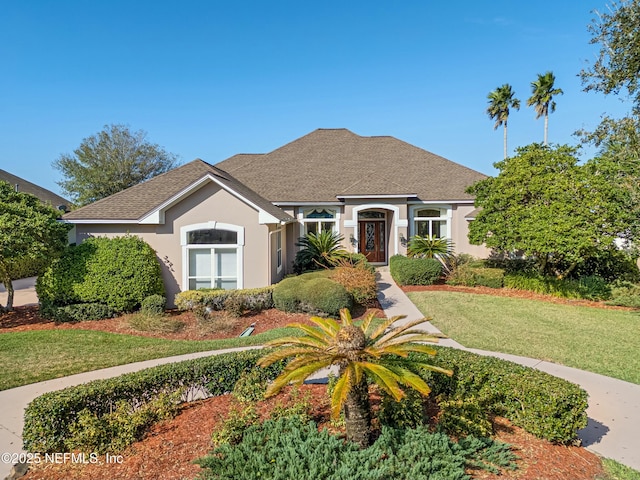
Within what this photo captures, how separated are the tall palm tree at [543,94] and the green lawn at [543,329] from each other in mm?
33884

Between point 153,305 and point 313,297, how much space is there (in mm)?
4950

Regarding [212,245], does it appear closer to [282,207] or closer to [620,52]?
[282,207]

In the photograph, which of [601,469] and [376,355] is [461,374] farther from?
[376,355]

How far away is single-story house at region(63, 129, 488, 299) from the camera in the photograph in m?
12.8

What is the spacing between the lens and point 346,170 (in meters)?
22.4

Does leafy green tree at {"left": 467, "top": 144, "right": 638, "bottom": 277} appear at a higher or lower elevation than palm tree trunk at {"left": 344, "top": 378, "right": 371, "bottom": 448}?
higher

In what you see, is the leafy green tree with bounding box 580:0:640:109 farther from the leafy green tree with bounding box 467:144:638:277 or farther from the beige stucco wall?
the beige stucco wall

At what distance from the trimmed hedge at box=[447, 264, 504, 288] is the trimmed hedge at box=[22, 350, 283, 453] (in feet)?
41.2

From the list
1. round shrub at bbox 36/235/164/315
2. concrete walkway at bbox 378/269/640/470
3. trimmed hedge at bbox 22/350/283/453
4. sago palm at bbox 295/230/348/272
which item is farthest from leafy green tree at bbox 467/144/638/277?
round shrub at bbox 36/235/164/315

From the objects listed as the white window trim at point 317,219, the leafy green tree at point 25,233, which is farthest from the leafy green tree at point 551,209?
the leafy green tree at point 25,233

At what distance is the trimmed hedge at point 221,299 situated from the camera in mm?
11695

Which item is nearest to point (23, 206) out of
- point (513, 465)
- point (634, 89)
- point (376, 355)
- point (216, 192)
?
point (216, 192)

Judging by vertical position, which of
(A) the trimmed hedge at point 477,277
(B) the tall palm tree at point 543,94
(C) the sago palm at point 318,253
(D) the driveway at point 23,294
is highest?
(B) the tall palm tree at point 543,94

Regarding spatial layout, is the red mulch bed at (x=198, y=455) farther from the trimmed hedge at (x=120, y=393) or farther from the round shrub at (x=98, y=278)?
the round shrub at (x=98, y=278)
